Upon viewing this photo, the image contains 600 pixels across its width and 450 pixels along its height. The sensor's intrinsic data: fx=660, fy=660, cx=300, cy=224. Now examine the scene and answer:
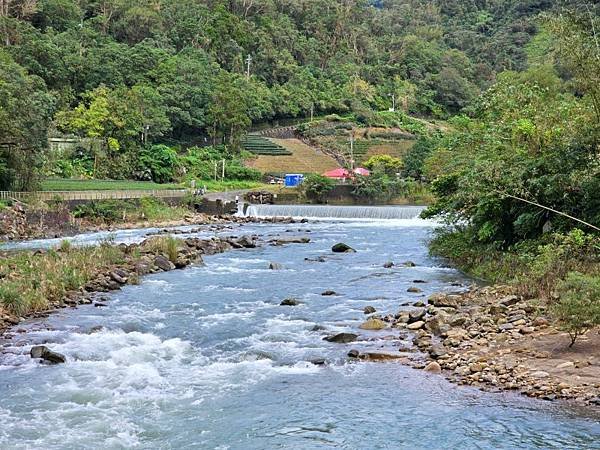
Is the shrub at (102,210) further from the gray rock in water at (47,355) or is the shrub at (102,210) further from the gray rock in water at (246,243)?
the gray rock in water at (47,355)

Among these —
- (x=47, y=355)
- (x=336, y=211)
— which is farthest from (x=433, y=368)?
(x=336, y=211)

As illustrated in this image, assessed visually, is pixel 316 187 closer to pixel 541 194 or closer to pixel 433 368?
pixel 541 194

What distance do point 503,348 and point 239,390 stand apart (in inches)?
190

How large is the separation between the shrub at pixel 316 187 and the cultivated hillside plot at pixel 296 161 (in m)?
9.78

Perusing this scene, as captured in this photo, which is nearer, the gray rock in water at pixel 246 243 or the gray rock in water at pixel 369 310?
the gray rock in water at pixel 369 310

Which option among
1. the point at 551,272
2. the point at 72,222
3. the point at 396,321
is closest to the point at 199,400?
the point at 396,321

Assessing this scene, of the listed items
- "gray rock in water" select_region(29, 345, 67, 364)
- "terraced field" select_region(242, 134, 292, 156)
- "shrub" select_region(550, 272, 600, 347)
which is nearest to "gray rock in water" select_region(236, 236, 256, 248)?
"gray rock in water" select_region(29, 345, 67, 364)

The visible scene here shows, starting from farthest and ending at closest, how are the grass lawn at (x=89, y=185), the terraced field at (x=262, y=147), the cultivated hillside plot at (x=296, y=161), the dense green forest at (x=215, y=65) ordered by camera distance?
the terraced field at (x=262, y=147) → the cultivated hillside plot at (x=296, y=161) → the dense green forest at (x=215, y=65) → the grass lawn at (x=89, y=185)

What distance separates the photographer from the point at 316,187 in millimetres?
55531

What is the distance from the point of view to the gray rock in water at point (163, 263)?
22961 millimetres

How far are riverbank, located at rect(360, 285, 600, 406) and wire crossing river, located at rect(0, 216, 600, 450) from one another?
0.46 m

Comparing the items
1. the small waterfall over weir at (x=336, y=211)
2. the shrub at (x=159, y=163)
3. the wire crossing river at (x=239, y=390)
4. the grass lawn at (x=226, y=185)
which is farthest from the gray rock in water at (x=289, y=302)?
the shrub at (x=159, y=163)

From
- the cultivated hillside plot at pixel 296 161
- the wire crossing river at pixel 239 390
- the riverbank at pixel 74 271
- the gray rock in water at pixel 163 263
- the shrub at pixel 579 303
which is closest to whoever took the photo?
the wire crossing river at pixel 239 390

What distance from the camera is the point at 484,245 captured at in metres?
21.4
